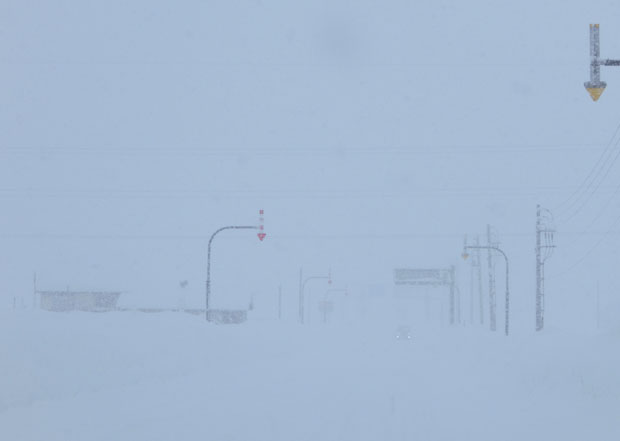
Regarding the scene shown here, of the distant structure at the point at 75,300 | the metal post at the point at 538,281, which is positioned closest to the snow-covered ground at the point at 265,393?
the metal post at the point at 538,281

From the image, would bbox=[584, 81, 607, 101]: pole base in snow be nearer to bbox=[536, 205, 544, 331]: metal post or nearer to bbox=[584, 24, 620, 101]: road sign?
bbox=[584, 24, 620, 101]: road sign

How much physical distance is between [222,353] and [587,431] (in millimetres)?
19060

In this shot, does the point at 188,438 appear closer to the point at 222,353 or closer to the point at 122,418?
the point at 122,418

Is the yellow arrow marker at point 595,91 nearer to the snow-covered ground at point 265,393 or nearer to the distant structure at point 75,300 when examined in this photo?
the snow-covered ground at point 265,393

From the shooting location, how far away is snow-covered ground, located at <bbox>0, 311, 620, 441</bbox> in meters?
11.2

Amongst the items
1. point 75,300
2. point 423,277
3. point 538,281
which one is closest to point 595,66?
point 538,281

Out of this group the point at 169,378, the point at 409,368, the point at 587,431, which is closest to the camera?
the point at 587,431

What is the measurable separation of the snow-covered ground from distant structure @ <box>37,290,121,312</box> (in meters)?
60.9

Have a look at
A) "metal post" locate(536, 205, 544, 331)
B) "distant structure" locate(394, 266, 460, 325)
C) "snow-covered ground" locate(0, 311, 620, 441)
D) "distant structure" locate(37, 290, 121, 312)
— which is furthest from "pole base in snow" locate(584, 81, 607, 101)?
"distant structure" locate(37, 290, 121, 312)

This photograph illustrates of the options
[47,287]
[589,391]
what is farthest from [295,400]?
[47,287]

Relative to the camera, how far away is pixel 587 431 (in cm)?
1139

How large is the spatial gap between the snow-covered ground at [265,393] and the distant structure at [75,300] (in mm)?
60896

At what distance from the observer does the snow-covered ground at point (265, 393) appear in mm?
11180

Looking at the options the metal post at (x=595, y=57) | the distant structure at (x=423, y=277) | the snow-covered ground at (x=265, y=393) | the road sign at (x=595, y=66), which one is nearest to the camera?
the snow-covered ground at (x=265, y=393)
